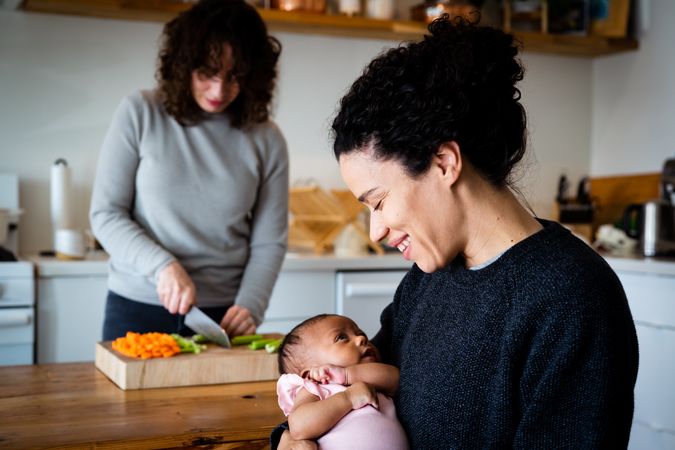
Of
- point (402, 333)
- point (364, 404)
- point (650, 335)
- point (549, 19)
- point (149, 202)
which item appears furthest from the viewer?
point (549, 19)

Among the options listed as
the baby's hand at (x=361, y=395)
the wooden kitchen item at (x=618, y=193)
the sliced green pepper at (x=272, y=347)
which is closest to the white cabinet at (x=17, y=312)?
→ the sliced green pepper at (x=272, y=347)

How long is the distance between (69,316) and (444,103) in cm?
215

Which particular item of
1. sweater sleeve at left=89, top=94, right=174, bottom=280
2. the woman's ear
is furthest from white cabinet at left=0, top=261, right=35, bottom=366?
the woman's ear

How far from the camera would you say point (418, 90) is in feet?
3.54

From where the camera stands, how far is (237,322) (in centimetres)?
205

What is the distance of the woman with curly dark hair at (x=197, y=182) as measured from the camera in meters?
2.09

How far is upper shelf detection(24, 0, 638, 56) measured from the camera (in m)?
3.22

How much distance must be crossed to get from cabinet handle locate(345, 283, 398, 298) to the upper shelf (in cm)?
106

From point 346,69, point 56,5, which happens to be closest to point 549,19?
point 346,69

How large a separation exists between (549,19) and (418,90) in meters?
3.24

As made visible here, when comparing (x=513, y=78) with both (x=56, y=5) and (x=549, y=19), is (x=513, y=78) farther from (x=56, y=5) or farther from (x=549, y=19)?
(x=549, y=19)

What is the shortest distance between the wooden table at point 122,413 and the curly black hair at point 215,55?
0.77 m

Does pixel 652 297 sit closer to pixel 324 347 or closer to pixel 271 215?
pixel 271 215

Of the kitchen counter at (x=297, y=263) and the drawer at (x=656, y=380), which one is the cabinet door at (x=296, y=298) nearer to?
the kitchen counter at (x=297, y=263)
